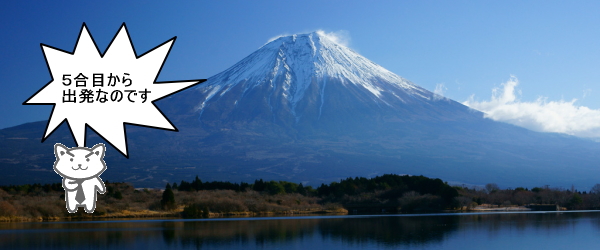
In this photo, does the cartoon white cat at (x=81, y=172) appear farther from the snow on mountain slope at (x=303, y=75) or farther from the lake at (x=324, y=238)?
the snow on mountain slope at (x=303, y=75)

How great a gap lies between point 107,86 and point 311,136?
14185 cm

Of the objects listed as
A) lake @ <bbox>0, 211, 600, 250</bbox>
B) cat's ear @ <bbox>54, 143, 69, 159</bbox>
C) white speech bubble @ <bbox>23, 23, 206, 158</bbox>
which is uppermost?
white speech bubble @ <bbox>23, 23, 206, 158</bbox>

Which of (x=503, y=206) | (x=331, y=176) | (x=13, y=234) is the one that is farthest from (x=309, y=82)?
(x=13, y=234)

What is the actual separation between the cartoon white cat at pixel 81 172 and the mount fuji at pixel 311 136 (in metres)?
A: 112

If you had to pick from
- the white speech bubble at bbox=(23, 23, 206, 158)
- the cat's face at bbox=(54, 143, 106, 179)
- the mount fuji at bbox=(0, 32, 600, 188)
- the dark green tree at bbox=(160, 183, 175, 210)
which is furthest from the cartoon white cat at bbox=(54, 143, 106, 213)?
the mount fuji at bbox=(0, 32, 600, 188)

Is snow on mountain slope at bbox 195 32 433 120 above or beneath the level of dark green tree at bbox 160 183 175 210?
above

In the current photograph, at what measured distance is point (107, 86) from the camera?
30.1 ft

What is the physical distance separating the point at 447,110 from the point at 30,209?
140603 mm

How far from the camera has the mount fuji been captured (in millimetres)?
126938

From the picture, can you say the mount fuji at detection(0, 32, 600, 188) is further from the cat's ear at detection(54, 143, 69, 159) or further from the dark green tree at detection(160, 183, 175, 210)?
the cat's ear at detection(54, 143, 69, 159)

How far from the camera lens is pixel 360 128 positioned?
153 metres

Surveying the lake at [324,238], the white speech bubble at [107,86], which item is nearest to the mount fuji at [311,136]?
the lake at [324,238]

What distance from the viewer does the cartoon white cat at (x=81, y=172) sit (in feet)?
24.4

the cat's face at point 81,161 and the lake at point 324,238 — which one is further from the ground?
the cat's face at point 81,161
